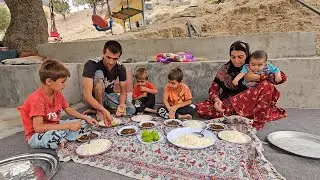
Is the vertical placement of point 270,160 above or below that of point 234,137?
below

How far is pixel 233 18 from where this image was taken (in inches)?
301

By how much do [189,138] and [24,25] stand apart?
491 centimetres

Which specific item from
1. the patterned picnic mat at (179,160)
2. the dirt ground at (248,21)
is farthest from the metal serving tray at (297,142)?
the dirt ground at (248,21)

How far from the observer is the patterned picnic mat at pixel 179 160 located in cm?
182

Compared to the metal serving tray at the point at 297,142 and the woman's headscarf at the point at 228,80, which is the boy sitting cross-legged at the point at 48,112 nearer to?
the woman's headscarf at the point at 228,80

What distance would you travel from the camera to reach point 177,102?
10.1ft

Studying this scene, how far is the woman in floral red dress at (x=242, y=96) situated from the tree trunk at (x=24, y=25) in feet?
14.0

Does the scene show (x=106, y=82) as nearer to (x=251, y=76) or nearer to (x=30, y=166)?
(x=30, y=166)

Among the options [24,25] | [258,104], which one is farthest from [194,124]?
[24,25]

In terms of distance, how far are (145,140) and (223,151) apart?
2.21ft

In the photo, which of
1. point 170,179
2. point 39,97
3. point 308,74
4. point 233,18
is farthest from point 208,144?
point 233,18

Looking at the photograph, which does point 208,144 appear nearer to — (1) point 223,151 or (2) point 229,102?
(1) point 223,151

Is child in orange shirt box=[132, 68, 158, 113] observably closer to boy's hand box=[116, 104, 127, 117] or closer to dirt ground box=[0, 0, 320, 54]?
boy's hand box=[116, 104, 127, 117]

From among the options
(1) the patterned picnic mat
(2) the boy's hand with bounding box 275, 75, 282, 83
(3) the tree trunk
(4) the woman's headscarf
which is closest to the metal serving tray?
(1) the patterned picnic mat
